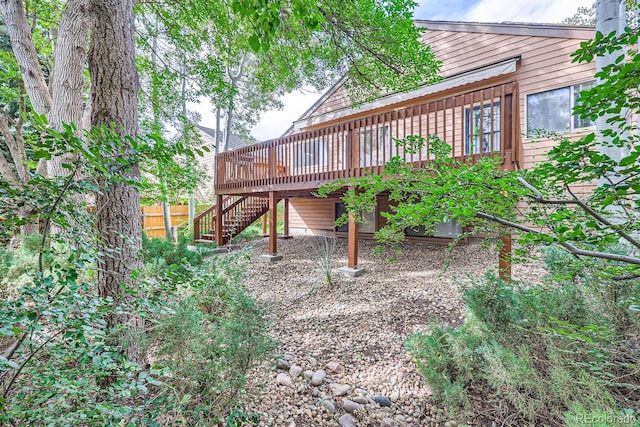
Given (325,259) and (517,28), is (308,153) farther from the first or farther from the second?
(517,28)

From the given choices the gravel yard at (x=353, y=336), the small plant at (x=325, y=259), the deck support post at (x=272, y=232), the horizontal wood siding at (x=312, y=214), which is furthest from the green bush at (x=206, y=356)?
the horizontal wood siding at (x=312, y=214)

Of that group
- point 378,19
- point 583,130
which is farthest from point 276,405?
point 583,130

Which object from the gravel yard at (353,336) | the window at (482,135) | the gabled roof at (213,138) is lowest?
the gravel yard at (353,336)

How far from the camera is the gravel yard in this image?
2.16 metres

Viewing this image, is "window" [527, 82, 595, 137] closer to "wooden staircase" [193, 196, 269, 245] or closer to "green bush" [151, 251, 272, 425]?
"green bush" [151, 251, 272, 425]

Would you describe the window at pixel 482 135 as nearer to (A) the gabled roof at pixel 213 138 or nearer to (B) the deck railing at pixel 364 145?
(B) the deck railing at pixel 364 145

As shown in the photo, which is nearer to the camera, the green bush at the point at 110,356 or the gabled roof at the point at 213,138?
the green bush at the point at 110,356

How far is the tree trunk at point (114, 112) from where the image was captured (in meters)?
2.01

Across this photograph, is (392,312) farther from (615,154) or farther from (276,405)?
(615,154)

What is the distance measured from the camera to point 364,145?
516 centimetres

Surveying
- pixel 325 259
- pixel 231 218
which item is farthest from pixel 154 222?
pixel 325 259

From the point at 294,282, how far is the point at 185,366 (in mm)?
3462

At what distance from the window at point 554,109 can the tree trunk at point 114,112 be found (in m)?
6.96

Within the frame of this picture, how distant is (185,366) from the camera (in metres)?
1.73
